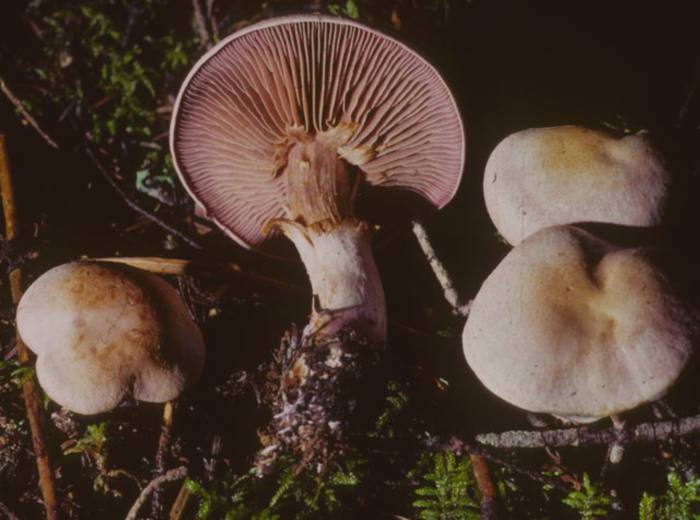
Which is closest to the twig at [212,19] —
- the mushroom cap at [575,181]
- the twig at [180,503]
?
the mushroom cap at [575,181]

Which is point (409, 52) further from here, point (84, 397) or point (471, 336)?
point (84, 397)

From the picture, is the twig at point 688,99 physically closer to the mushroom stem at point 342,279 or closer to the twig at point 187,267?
the mushroom stem at point 342,279

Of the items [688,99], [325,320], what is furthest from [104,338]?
[688,99]

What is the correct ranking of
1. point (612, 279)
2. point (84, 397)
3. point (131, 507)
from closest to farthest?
point (612, 279)
point (84, 397)
point (131, 507)

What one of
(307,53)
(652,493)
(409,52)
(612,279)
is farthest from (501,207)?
(652,493)

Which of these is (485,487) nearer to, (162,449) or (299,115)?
(162,449)
